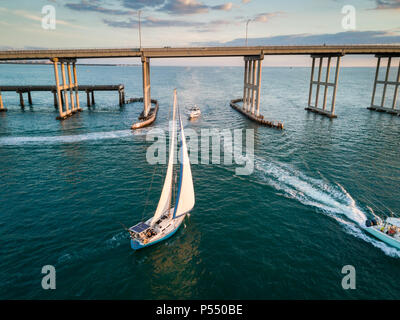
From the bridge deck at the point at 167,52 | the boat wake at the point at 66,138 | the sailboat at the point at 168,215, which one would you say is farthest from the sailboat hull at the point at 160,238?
the bridge deck at the point at 167,52

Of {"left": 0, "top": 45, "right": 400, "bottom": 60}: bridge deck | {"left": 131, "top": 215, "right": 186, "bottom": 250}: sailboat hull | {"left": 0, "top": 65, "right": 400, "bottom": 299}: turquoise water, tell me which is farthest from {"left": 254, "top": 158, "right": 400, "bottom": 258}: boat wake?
{"left": 0, "top": 45, "right": 400, "bottom": 60}: bridge deck

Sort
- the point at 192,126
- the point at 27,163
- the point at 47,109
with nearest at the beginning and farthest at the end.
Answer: the point at 27,163 < the point at 192,126 < the point at 47,109

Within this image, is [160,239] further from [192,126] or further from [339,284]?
[192,126]

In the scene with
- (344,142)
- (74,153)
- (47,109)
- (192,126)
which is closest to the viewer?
(74,153)

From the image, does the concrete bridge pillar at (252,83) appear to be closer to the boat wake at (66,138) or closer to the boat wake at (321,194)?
the boat wake at (66,138)

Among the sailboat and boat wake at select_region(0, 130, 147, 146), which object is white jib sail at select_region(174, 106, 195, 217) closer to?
the sailboat

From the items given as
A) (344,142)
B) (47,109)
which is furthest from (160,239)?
(47,109)
